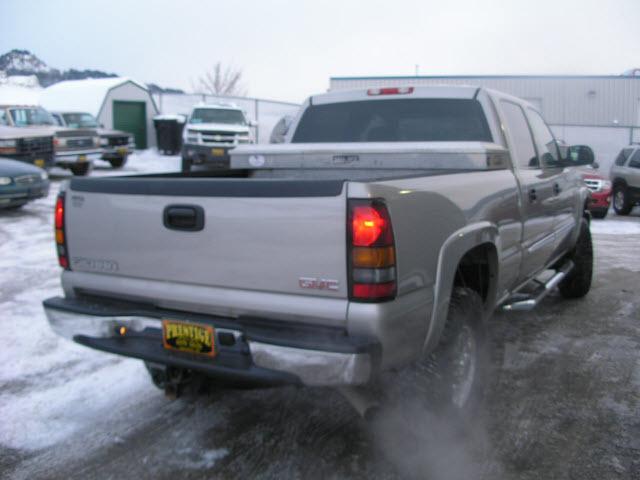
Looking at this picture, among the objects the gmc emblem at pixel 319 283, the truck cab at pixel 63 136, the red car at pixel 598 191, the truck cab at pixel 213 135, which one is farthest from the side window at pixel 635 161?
the gmc emblem at pixel 319 283

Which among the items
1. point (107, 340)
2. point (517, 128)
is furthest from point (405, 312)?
point (517, 128)

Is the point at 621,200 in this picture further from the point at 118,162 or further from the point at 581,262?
the point at 118,162

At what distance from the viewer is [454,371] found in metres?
3.32

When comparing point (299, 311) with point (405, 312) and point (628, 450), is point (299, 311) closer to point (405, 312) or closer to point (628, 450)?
point (405, 312)

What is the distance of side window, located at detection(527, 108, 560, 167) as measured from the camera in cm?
511

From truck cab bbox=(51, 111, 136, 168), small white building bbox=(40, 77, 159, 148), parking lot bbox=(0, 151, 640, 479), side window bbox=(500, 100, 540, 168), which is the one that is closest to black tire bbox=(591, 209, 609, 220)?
parking lot bbox=(0, 151, 640, 479)

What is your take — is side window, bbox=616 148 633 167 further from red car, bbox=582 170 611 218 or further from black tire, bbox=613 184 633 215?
red car, bbox=582 170 611 218

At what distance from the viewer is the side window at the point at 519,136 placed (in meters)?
4.60

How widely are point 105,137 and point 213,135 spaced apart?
3250 mm

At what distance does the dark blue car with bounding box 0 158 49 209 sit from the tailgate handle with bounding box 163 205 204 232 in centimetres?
846

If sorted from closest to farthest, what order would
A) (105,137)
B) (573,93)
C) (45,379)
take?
(45,379) < (105,137) < (573,93)

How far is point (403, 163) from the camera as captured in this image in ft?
13.4

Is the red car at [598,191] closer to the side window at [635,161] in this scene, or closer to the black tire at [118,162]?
the side window at [635,161]

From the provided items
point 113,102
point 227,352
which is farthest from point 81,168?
point 227,352
